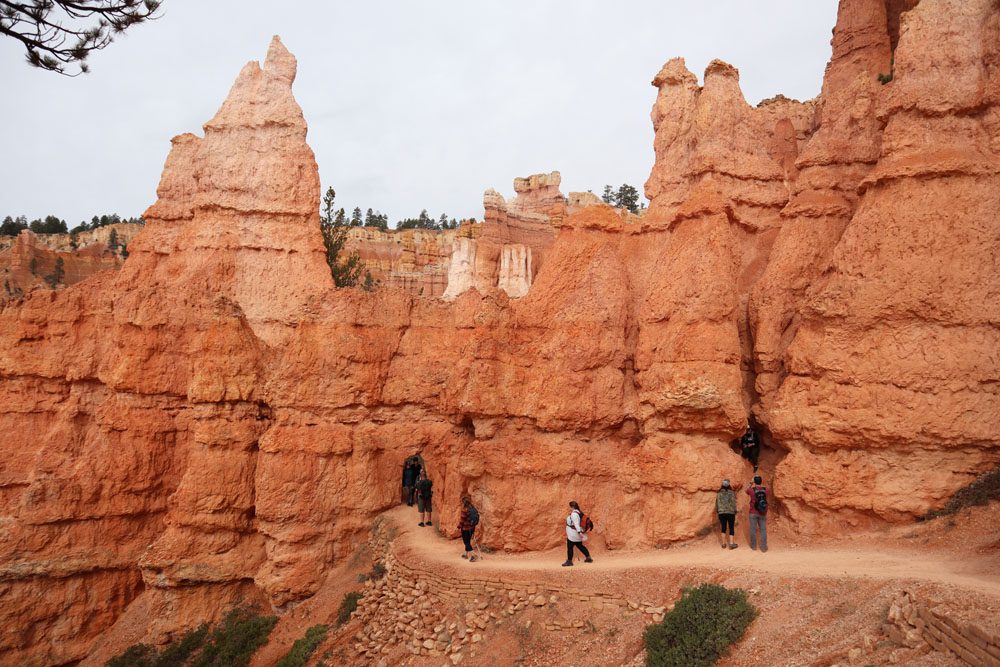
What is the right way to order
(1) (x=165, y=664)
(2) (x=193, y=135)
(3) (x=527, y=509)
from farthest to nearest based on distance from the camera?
(2) (x=193, y=135), (1) (x=165, y=664), (3) (x=527, y=509)

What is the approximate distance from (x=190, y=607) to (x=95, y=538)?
3.36 m

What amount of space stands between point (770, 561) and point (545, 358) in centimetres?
640

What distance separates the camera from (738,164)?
1688 cm

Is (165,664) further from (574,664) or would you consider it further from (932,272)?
(932,272)

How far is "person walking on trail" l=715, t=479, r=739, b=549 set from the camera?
41.9 feet

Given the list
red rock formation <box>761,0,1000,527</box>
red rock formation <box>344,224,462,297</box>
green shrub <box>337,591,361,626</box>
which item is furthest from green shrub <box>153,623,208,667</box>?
red rock formation <box>344,224,462,297</box>

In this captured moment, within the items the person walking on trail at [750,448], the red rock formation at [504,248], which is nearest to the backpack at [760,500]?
the person walking on trail at [750,448]

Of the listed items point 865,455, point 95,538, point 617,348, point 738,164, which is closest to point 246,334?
point 95,538

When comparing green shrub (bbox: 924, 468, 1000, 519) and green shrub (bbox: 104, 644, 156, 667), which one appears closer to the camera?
green shrub (bbox: 924, 468, 1000, 519)

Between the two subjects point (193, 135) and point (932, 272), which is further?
point (193, 135)

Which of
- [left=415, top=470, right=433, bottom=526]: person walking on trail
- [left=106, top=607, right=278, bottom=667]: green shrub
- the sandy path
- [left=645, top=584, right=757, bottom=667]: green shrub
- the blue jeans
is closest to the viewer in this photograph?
the sandy path

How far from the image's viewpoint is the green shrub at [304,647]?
1470cm

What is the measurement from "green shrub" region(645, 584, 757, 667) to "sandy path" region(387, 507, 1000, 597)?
3.19ft

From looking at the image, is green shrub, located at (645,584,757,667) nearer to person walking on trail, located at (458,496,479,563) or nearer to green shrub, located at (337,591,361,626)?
person walking on trail, located at (458,496,479,563)
